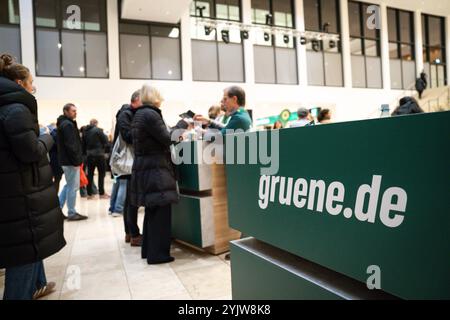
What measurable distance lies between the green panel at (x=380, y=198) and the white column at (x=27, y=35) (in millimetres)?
10788

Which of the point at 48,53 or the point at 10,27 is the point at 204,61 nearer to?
the point at 48,53

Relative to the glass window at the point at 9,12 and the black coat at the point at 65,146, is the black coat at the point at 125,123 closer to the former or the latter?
the black coat at the point at 65,146

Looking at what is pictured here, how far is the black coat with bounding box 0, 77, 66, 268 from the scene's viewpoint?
1676 mm

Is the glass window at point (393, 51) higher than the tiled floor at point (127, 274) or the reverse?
higher

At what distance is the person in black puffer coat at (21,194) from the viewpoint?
1.68 metres

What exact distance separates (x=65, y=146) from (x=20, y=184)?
9.67 ft

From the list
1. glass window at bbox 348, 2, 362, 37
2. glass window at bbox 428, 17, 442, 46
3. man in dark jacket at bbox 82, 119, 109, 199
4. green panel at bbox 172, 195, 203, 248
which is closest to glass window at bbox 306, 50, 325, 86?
glass window at bbox 348, 2, 362, 37

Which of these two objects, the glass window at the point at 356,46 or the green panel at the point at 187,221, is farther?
the glass window at the point at 356,46

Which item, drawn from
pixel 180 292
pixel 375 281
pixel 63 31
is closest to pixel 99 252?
pixel 180 292

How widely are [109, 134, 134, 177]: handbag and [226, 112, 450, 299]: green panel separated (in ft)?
8.41

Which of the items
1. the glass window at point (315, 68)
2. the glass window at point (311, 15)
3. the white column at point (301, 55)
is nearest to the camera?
the white column at point (301, 55)

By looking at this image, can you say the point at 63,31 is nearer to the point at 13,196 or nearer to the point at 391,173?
the point at 13,196

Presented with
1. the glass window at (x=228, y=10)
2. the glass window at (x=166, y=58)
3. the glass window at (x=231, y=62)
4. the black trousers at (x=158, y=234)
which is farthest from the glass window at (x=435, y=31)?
the black trousers at (x=158, y=234)

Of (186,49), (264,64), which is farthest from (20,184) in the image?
(264,64)
